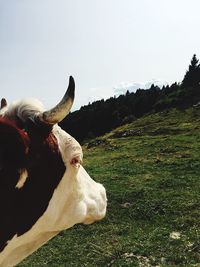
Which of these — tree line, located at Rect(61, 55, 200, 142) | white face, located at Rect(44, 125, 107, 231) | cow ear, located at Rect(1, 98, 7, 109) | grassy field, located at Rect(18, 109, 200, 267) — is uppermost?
cow ear, located at Rect(1, 98, 7, 109)

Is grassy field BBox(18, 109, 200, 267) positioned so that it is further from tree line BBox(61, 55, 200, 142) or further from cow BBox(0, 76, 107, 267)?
tree line BBox(61, 55, 200, 142)

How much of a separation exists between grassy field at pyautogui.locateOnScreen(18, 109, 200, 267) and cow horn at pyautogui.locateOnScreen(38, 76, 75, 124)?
9798 millimetres

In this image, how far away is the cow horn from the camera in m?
3.28

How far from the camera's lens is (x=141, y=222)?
56.6 feet

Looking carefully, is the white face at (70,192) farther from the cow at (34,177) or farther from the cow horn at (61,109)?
the cow horn at (61,109)

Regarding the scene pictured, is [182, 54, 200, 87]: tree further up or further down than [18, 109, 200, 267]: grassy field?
further down

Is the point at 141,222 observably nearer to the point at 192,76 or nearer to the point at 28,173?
the point at 28,173

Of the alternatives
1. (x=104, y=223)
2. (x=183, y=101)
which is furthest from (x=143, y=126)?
(x=104, y=223)

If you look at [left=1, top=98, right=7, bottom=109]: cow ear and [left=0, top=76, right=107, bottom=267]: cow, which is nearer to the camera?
[left=0, top=76, right=107, bottom=267]: cow

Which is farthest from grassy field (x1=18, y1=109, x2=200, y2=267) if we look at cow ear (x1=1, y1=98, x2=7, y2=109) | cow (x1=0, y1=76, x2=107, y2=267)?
cow ear (x1=1, y1=98, x2=7, y2=109)

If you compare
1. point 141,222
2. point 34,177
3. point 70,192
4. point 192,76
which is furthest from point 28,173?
point 192,76

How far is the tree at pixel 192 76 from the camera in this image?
8088cm

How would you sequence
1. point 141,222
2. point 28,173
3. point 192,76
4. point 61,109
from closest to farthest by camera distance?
point 61,109, point 28,173, point 141,222, point 192,76

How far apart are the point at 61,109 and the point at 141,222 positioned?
14.3 meters
